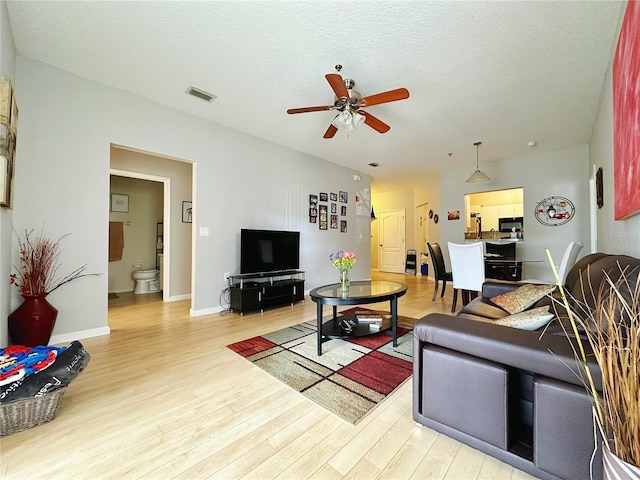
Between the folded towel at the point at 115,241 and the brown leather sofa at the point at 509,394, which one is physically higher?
the folded towel at the point at 115,241

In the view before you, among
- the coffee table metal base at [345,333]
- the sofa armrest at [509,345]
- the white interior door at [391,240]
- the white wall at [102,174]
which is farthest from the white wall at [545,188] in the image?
the sofa armrest at [509,345]

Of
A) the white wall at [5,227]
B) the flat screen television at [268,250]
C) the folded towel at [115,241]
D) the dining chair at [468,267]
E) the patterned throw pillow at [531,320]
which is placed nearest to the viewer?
the patterned throw pillow at [531,320]

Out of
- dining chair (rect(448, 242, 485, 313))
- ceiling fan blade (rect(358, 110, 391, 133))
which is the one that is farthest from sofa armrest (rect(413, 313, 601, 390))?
dining chair (rect(448, 242, 485, 313))

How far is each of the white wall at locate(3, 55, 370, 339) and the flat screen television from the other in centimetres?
25

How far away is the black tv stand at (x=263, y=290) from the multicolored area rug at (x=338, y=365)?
0.91 metres

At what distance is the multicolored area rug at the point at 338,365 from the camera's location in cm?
172

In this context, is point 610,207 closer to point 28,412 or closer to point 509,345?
point 509,345

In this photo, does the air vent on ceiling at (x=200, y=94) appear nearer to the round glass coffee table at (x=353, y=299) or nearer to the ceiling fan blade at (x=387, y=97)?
the ceiling fan blade at (x=387, y=97)

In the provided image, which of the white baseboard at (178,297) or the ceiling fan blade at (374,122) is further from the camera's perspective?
the white baseboard at (178,297)

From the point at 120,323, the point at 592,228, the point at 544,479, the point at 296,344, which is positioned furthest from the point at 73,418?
the point at 592,228

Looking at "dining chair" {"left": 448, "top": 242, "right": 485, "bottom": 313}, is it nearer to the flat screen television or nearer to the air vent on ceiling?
the flat screen television

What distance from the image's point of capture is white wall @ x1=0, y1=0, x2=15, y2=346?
1.94 m

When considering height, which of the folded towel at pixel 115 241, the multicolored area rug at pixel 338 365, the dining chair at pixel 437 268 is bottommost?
the multicolored area rug at pixel 338 365

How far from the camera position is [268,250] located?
419 cm
